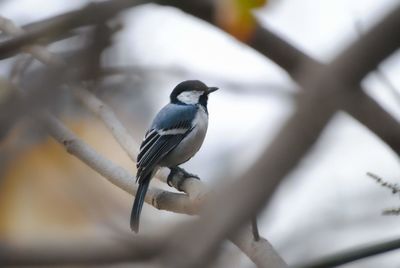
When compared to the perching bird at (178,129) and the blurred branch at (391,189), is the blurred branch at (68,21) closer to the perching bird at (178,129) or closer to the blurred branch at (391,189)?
the blurred branch at (391,189)

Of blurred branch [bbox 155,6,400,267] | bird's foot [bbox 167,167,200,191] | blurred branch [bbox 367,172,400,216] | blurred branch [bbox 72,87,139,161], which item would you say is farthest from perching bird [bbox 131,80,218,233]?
blurred branch [bbox 155,6,400,267]

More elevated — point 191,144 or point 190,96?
point 190,96

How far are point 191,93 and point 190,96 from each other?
30 millimetres

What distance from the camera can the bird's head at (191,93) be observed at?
206 inches

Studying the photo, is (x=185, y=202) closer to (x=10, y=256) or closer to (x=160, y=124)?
(x=160, y=124)

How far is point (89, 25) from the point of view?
34.0 inches

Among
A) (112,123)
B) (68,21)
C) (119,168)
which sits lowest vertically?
(68,21)

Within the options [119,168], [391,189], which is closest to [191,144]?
[119,168]

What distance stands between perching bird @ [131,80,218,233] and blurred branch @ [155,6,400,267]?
3.25 metres

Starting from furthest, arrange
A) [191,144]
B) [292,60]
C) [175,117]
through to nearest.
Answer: [175,117] < [191,144] < [292,60]

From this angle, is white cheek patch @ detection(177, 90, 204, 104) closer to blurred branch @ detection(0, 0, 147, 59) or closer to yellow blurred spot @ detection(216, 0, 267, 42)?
yellow blurred spot @ detection(216, 0, 267, 42)

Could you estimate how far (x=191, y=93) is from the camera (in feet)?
17.3

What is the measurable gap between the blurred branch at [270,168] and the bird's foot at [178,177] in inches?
109

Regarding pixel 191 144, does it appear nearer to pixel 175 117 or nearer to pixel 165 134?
pixel 165 134
